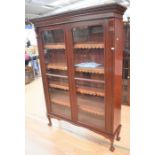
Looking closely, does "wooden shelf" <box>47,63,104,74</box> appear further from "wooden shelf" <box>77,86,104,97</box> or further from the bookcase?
"wooden shelf" <box>77,86,104,97</box>

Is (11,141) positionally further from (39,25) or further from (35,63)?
(35,63)

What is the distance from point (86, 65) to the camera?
195 centimetres

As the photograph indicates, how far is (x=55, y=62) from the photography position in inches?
92.2

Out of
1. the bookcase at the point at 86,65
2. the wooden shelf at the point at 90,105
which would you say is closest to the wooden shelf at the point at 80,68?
the bookcase at the point at 86,65

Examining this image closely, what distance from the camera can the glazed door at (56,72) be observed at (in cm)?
215

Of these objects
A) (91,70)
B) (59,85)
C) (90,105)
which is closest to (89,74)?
(91,70)

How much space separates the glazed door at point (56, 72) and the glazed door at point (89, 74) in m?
0.23

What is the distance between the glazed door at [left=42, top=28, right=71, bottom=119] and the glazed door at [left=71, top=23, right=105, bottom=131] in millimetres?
225

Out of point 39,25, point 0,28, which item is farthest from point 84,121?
point 0,28

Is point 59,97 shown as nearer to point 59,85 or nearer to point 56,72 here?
point 59,85

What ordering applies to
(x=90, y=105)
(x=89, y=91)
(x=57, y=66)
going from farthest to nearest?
(x=57, y=66) < (x=90, y=105) < (x=89, y=91)

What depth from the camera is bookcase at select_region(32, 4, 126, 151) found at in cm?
158

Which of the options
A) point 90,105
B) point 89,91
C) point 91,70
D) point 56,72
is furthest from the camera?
point 56,72

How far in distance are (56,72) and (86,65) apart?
58cm
